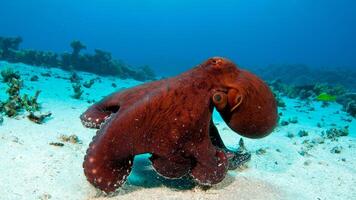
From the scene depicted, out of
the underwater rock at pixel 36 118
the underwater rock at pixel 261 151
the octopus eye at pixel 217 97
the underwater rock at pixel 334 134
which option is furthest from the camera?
the underwater rock at pixel 334 134

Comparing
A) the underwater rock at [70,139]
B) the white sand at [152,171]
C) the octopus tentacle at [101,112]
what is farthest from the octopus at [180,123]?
the underwater rock at [70,139]

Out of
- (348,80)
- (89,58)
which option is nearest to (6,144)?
(89,58)

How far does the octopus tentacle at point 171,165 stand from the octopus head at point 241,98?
74cm

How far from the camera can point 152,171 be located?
4688 mm

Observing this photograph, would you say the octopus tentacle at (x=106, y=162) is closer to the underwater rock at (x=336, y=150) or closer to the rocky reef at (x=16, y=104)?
the rocky reef at (x=16, y=104)

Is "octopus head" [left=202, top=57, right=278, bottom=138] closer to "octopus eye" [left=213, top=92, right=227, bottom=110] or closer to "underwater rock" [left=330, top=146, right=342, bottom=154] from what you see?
"octopus eye" [left=213, top=92, right=227, bottom=110]

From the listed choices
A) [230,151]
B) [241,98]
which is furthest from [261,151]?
[241,98]

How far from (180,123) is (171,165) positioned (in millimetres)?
462

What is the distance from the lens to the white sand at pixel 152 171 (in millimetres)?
3967

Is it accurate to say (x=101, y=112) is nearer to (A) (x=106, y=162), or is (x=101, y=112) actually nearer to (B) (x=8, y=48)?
(A) (x=106, y=162)

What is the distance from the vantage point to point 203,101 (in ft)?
12.3

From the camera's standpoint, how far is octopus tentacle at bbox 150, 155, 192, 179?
3.65 m

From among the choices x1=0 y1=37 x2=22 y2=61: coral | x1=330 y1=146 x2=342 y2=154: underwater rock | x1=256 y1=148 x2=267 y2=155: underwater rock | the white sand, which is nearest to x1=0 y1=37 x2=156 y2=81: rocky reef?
x1=0 y1=37 x2=22 y2=61: coral

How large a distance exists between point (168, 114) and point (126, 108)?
48 cm
